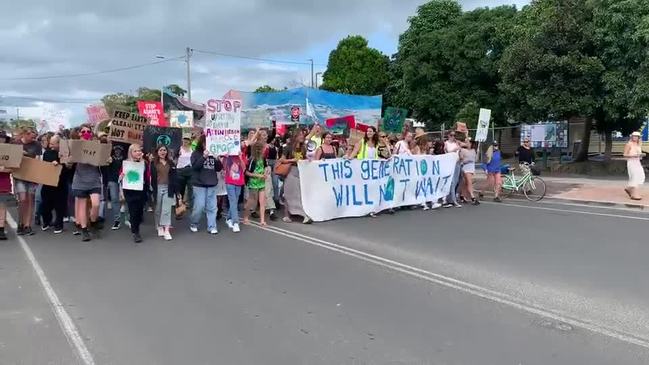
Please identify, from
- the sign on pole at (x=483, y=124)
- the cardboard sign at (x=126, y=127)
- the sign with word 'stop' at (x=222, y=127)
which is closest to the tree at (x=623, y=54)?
the sign on pole at (x=483, y=124)

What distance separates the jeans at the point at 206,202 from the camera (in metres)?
10.5

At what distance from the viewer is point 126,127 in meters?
11.8

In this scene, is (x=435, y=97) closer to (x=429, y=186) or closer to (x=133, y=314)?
(x=429, y=186)

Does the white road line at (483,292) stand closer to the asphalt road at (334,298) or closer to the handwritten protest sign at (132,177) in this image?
the asphalt road at (334,298)

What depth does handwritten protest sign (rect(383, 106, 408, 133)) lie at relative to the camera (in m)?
18.2

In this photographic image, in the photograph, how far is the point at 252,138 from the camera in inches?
451

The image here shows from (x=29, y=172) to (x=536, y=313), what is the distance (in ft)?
27.7

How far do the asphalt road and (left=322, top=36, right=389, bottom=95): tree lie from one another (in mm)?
36389

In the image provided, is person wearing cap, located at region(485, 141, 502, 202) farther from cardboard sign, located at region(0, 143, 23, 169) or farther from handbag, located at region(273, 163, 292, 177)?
cardboard sign, located at region(0, 143, 23, 169)

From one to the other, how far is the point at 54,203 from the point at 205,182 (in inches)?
112

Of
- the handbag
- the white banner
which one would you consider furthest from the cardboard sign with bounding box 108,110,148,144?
the white banner

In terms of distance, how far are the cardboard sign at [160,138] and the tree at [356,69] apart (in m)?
35.0

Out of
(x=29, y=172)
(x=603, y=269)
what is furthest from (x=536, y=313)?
(x=29, y=172)

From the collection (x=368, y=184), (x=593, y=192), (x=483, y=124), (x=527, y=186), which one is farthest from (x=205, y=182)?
(x=593, y=192)
